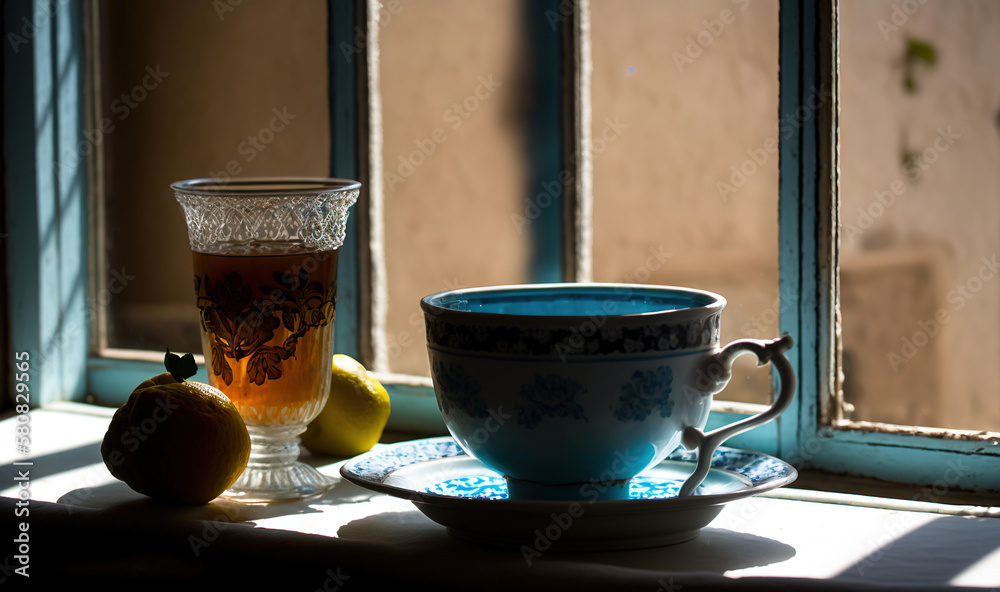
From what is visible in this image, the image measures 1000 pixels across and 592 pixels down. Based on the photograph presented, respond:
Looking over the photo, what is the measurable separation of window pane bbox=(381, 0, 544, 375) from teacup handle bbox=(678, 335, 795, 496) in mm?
401

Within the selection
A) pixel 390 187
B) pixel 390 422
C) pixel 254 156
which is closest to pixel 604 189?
pixel 390 187

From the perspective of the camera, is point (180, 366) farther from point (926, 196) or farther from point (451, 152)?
point (926, 196)

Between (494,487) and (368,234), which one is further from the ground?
(368,234)

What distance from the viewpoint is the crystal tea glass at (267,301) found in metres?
0.90

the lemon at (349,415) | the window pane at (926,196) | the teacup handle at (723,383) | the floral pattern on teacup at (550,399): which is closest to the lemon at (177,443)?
the lemon at (349,415)

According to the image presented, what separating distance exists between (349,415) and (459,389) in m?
0.31

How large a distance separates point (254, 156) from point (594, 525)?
79 centimetres

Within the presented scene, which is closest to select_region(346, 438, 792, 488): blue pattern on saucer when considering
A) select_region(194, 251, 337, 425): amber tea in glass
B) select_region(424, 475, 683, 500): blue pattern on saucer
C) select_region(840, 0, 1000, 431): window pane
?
select_region(424, 475, 683, 500): blue pattern on saucer

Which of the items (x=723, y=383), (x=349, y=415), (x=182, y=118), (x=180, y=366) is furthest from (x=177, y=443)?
(x=182, y=118)

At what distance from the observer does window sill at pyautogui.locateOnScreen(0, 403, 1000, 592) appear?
0.70m

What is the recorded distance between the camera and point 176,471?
85cm

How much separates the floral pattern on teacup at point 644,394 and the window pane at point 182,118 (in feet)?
2.07

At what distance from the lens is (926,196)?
41.5 inches

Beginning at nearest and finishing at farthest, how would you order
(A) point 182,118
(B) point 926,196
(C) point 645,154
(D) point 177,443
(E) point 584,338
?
(E) point 584,338
(D) point 177,443
(B) point 926,196
(C) point 645,154
(A) point 182,118
